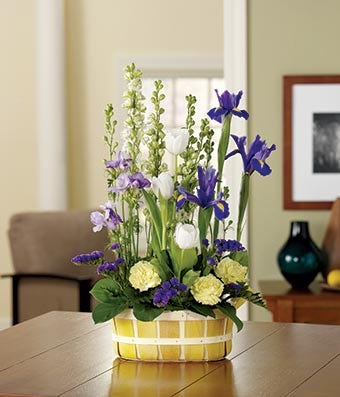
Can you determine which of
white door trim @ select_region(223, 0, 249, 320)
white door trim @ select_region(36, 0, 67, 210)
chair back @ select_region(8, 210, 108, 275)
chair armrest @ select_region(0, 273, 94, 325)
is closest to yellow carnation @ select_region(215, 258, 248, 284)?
white door trim @ select_region(223, 0, 249, 320)

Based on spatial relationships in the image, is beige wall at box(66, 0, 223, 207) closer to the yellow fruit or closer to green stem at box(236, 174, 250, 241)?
the yellow fruit

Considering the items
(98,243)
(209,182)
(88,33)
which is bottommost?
(98,243)

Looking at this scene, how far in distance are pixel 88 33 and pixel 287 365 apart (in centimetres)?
630

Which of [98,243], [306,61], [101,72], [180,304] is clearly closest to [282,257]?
[306,61]

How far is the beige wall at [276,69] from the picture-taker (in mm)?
4977

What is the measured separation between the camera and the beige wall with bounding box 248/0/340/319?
4977 millimetres

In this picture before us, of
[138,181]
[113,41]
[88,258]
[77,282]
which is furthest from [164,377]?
[113,41]

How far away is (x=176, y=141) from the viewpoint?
233cm

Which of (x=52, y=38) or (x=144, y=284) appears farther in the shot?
(x=52, y=38)

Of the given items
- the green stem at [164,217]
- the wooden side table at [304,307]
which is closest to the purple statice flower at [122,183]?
the green stem at [164,217]

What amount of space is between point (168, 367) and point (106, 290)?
23 cm

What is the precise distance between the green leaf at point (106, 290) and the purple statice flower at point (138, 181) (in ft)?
0.77

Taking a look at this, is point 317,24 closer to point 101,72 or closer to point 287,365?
point 287,365

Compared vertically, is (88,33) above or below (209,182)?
above
